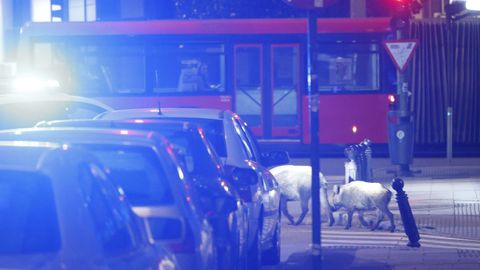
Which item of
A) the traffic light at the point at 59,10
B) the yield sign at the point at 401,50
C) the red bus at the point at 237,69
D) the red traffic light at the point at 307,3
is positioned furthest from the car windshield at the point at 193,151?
the traffic light at the point at 59,10

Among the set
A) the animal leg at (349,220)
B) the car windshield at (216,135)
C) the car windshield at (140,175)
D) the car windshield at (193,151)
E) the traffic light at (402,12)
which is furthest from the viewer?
the traffic light at (402,12)

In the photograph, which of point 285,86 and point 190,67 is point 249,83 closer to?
point 285,86

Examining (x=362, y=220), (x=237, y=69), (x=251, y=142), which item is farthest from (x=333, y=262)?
(x=237, y=69)

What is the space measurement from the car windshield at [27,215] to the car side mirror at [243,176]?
4804mm

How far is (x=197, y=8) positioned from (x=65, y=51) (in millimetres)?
8618

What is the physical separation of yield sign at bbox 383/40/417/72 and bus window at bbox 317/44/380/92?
6112 mm

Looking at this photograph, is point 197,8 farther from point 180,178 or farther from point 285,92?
point 180,178

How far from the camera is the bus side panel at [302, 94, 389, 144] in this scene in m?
25.6

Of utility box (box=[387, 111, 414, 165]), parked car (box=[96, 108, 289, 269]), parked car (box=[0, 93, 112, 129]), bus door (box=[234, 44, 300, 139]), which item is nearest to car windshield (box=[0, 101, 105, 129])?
parked car (box=[0, 93, 112, 129])

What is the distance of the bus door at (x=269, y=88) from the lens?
25797mm

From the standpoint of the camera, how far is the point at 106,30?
84.9 feet

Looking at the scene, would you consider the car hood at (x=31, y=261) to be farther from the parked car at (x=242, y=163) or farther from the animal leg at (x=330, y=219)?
the animal leg at (x=330, y=219)

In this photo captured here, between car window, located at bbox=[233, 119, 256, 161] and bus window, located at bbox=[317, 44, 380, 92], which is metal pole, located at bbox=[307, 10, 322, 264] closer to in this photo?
car window, located at bbox=[233, 119, 256, 161]

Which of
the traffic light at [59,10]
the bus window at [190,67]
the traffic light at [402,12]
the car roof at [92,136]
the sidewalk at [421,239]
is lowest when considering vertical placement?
the sidewalk at [421,239]
